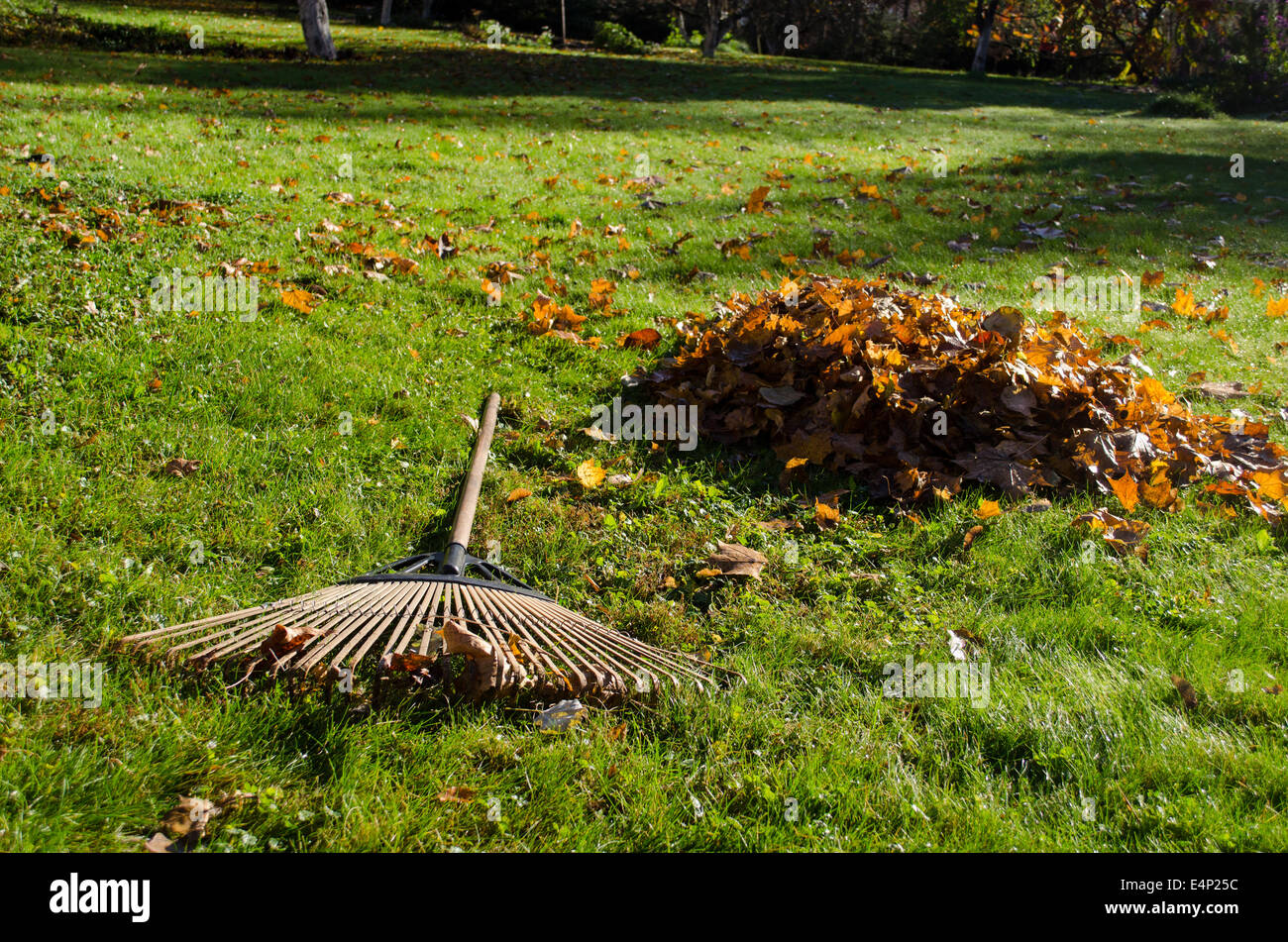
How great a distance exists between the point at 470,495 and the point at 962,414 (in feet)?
8.30

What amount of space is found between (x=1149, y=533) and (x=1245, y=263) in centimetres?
635

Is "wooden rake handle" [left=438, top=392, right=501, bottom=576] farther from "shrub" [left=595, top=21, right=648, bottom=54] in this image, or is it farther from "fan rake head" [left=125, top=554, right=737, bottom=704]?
"shrub" [left=595, top=21, right=648, bottom=54]

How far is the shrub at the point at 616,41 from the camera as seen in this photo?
2533 cm

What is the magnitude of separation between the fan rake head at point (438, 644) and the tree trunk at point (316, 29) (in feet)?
59.4

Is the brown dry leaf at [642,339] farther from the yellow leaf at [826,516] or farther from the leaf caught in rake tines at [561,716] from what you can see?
the leaf caught in rake tines at [561,716]

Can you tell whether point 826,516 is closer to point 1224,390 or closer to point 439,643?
point 439,643

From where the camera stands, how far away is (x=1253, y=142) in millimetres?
14906

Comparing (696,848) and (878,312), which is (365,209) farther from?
(696,848)

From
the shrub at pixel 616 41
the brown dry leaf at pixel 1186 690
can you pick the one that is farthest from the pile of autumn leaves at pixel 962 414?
the shrub at pixel 616 41

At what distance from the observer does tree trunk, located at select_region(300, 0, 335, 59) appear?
1686 cm

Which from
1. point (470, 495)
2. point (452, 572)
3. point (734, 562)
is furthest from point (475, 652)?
point (734, 562)

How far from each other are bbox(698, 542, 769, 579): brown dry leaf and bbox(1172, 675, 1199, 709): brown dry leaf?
148 cm

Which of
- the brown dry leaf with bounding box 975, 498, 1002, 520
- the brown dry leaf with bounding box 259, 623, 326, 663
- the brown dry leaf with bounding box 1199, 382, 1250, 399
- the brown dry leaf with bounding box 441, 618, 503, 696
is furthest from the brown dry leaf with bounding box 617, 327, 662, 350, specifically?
the brown dry leaf with bounding box 1199, 382, 1250, 399

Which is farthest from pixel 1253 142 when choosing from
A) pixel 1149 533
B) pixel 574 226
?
pixel 1149 533
